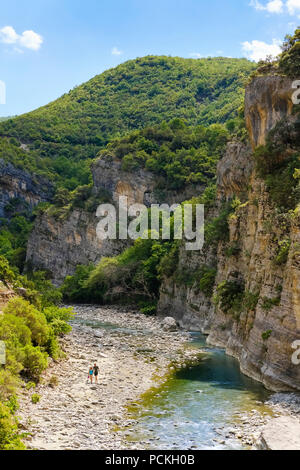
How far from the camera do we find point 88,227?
79688 mm

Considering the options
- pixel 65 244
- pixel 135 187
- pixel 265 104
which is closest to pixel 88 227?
pixel 65 244

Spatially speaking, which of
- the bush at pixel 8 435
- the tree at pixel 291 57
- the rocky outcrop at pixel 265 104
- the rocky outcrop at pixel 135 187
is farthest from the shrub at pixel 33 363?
the rocky outcrop at pixel 135 187

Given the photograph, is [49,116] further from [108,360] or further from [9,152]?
→ [108,360]

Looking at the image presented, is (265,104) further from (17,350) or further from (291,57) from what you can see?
(17,350)

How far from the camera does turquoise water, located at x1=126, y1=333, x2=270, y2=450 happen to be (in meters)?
17.8

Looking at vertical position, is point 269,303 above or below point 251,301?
above

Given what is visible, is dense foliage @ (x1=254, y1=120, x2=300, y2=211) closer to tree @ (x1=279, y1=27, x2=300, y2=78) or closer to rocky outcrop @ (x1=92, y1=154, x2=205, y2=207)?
tree @ (x1=279, y1=27, x2=300, y2=78)

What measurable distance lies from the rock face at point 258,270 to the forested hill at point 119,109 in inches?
2228

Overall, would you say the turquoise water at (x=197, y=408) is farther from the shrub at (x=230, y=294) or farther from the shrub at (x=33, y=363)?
the shrub at (x=230, y=294)

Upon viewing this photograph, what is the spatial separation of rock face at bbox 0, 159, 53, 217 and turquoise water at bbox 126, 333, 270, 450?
75.7m

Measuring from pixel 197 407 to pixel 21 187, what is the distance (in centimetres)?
8346

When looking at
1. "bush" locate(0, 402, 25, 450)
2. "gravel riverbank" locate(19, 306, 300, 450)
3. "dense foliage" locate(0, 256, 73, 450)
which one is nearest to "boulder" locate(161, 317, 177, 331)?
"gravel riverbank" locate(19, 306, 300, 450)

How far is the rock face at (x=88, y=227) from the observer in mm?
76625
